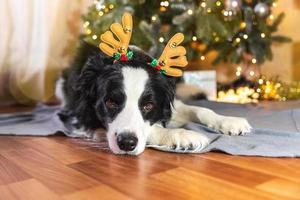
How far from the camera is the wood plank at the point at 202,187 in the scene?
1010 millimetres

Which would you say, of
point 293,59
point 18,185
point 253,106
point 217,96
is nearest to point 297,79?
point 293,59

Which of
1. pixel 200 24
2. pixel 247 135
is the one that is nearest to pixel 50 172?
pixel 247 135

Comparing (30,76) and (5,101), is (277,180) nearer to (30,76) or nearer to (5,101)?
(30,76)

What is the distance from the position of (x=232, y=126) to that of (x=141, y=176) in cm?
60

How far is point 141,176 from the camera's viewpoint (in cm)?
120

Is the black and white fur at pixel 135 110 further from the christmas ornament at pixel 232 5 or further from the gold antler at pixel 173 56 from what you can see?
the christmas ornament at pixel 232 5

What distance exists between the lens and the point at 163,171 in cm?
123

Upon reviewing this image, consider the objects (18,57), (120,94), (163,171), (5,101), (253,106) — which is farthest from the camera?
(5,101)

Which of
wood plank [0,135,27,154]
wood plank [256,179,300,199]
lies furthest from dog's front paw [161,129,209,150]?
wood plank [0,135,27,154]

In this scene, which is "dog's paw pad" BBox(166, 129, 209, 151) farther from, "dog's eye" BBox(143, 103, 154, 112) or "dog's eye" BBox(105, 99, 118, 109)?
"dog's eye" BBox(105, 99, 118, 109)

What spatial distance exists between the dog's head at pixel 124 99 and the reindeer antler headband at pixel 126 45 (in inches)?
2.1

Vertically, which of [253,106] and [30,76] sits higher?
[30,76]

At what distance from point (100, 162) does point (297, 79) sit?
2692 mm

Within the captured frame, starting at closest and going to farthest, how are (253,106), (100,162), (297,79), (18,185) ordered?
1. (18,185)
2. (100,162)
3. (253,106)
4. (297,79)
